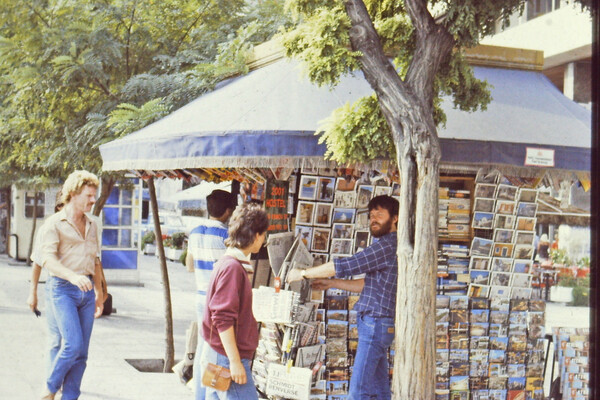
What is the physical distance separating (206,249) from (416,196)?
2082 millimetres

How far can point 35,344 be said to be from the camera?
1050 centimetres

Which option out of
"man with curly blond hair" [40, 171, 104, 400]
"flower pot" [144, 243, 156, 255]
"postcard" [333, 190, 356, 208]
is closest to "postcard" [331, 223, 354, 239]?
"postcard" [333, 190, 356, 208]

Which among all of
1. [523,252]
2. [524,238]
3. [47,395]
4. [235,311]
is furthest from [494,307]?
[47,395]

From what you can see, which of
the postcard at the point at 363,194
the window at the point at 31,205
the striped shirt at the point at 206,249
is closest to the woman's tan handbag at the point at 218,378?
the striped shirt at the point at 206,249

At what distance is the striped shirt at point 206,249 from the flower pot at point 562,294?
16.8 metres

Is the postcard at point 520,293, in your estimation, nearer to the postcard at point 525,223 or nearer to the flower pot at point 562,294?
the postcard at point 525,223

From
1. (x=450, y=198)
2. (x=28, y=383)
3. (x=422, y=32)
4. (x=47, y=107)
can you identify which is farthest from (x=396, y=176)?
(x=47, y=107)

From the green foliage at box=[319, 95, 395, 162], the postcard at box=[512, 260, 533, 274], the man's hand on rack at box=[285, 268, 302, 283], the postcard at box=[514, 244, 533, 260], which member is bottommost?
the man's hand on rack at box=[285, 268, 302, 283]

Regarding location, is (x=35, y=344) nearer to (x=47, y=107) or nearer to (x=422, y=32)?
(x=47, y=107)

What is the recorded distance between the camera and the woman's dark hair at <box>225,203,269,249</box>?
14.5ft

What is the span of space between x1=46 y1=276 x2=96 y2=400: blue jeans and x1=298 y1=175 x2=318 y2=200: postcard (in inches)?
84.1

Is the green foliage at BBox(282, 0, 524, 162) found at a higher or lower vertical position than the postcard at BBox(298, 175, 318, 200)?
higher

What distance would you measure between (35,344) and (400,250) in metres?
7.09

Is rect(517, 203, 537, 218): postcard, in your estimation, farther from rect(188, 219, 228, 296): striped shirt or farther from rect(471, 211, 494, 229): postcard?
rect(188, 219, 228, 296): striped shirt
